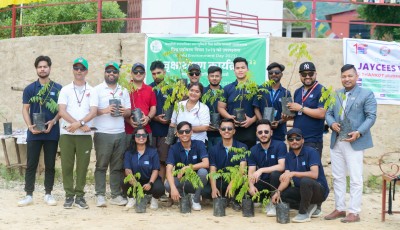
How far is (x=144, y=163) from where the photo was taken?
317 inches

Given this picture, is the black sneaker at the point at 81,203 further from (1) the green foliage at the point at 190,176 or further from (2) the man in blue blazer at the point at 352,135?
(2) the man in blue blazer at the point at 352,135

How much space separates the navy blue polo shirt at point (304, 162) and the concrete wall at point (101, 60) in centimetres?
267

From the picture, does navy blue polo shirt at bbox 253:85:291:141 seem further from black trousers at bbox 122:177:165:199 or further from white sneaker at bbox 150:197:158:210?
→ white sneaker at bbox 150:197:158:210

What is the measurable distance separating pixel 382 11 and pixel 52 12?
838cm

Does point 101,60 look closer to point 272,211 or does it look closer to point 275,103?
point 275,103

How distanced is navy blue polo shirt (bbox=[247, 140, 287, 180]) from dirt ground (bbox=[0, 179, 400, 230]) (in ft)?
2.01

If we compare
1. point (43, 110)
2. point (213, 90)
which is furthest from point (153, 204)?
point (43, 110)

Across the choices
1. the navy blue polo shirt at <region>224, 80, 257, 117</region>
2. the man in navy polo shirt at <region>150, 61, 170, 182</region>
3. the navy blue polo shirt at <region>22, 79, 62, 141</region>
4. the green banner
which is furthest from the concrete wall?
the navy blue polo shirt at <region>22, 79, 62, 141</region>

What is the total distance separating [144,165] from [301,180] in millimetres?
1980

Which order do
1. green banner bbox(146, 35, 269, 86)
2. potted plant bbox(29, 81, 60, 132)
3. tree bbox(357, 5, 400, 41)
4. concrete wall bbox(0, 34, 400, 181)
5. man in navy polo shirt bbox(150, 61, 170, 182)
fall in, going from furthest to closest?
tree bbox(357, 5, 400, 41) < concrete wall bbox(0, 34, 400, 181) < green banner bbox(146, 35, 269, 86) < man in navy polo shirt bbox(150, 61, 170, 182) < potted plant bbox(29, 81, 60, 132)

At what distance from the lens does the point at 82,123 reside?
7863 millimetres

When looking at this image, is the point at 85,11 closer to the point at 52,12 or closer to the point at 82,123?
the point at 52,12

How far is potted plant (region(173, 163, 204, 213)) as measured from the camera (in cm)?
768

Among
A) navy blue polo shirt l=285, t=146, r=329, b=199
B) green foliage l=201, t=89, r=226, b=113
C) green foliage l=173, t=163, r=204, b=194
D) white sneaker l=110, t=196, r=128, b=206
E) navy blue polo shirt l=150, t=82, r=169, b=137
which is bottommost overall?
white sneaker l=110, t=196, r=128, b=206
